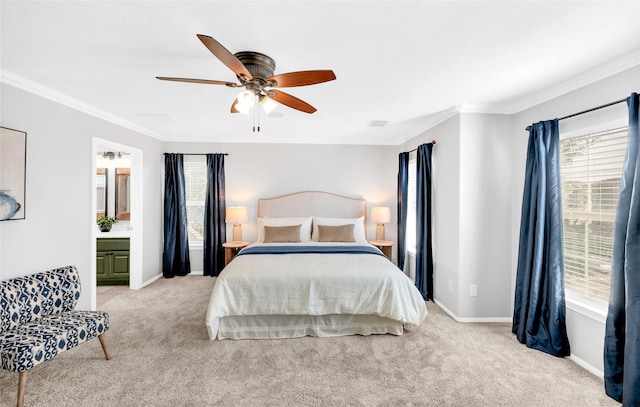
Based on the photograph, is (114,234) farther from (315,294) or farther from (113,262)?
(315,294)

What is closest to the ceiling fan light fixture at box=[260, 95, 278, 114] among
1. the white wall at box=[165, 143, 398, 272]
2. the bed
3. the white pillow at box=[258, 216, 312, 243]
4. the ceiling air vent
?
the bed

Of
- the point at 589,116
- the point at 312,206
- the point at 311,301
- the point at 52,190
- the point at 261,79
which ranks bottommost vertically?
the point at 311,301

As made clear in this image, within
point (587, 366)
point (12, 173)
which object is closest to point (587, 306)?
point (587, 366)

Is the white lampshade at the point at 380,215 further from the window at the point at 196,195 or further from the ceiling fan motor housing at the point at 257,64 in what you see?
the ceiling fan motor housing at the point at 257,64

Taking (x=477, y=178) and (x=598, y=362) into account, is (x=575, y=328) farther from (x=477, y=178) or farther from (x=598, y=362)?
(x=477, y=178)

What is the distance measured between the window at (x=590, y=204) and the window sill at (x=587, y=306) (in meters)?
0.04

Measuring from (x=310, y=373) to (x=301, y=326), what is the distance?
0.65m

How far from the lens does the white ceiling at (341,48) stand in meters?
1.57

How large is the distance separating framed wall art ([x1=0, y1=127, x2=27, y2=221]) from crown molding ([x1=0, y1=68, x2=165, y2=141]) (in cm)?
41

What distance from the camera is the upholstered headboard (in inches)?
200

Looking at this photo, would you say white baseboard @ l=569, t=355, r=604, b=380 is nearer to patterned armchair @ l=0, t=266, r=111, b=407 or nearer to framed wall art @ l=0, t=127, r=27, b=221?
patterned armchair @ l=0, t=266, r=111, b=407

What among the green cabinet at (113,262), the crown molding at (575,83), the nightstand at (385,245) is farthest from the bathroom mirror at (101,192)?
the crown molding at (575,83)

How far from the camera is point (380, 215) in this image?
479cm

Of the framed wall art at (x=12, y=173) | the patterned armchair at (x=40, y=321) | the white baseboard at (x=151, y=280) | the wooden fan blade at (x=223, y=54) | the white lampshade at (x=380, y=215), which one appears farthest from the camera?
the white lampshade at (x=380, y=215)
